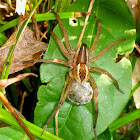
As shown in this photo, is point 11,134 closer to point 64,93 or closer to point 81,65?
point 64,93

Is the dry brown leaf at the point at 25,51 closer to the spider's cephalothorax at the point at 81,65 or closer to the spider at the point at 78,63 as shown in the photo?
the spider at the point at 78,63

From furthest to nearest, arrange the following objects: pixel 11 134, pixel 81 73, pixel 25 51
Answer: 1. pixel 81 73
2. pixel 25 51
3. pixel 11 134

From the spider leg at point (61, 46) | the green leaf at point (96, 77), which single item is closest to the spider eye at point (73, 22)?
the green leaf at point (96, 77)

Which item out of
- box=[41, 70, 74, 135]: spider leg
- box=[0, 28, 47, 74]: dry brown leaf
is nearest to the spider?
box=[41, 70, 74, 135]: spider leg

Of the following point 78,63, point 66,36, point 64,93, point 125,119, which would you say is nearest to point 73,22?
point 66,36

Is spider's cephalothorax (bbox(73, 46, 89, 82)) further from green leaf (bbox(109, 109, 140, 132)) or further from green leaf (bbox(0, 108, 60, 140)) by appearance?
green leaf (bbox(0, 108, 60, 140))
